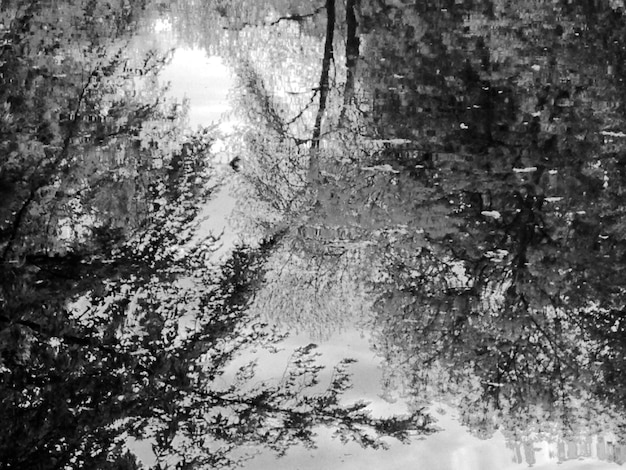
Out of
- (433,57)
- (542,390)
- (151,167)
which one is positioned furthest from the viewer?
(433,57)

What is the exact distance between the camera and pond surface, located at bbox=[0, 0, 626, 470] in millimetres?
3064

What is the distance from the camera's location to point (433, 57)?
613 cm

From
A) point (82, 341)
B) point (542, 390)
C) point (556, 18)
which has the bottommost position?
point (82, 341)

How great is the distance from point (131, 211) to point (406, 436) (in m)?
1.78

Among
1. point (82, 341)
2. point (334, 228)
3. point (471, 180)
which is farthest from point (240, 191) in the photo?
point (82, 341)

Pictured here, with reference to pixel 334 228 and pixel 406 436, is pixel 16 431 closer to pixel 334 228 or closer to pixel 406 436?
pixel 406 436

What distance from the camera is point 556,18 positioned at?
20.7 ft

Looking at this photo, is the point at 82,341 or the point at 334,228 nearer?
the point at 82,341

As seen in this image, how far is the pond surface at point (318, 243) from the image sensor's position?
3.06 metres

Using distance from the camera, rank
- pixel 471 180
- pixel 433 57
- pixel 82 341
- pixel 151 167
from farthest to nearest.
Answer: pixel 433 57 < pixel 471 180 < pixel 151 167 < pixel 82 341

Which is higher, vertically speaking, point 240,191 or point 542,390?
point 240,191

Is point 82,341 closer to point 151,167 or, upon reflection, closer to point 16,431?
point 16,431

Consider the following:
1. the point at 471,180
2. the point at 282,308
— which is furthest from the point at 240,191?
the point at 471,180

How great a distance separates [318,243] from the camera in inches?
202
